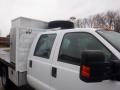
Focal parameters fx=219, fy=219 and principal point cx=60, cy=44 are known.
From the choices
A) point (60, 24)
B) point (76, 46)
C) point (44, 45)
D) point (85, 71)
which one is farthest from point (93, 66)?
point (60, 24)

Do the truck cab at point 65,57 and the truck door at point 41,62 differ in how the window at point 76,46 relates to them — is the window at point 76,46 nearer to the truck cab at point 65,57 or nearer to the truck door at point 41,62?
the truck cab at point 65,57

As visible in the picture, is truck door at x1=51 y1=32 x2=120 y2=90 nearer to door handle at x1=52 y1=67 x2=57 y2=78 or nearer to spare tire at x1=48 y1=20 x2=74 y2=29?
door handle at x1=52 y1=67 x2=57 y2=78

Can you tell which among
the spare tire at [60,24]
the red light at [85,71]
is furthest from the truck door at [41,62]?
the red light at [85,71]

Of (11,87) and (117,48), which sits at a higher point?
(117,48)

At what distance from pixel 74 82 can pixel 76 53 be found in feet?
1.49

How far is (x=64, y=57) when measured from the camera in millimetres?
3422

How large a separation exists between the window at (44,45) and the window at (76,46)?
433mm

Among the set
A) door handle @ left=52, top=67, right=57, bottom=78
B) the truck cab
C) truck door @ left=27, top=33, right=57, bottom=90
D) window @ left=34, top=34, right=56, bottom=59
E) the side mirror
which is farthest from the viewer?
window @ left=34, top=34, right=56, bottom=59

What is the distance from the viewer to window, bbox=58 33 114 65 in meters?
2.95

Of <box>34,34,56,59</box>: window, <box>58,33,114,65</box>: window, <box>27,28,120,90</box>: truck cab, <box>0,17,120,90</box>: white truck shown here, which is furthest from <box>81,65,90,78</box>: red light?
<box>34,34,56,59</box>: window

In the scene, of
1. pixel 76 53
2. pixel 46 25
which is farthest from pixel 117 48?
pixel 46 25

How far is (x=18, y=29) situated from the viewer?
464 centimetres

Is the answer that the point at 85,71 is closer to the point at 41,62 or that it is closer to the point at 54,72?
the point at 54,72

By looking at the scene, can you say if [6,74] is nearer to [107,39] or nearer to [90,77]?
[107,39]
